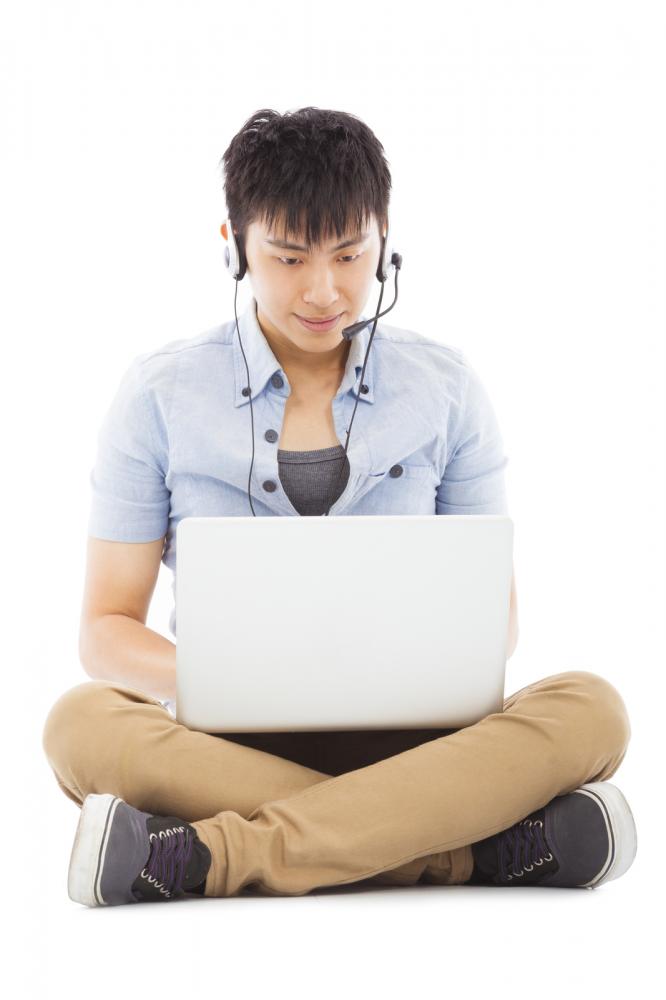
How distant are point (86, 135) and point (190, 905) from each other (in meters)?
2.13

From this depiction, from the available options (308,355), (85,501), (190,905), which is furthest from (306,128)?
(85,501)

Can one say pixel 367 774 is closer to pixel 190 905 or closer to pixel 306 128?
pixel 190 905

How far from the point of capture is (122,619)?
6.92 feet

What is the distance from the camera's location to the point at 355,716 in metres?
1.66

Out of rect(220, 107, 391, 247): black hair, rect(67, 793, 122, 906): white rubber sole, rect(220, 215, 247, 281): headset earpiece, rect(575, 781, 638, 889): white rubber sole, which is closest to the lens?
rect(67, 793, 122, 906): white rubber sole

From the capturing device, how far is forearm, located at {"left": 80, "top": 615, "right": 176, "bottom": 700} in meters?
1.99

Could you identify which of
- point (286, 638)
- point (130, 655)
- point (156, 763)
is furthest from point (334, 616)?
point (130, 655)

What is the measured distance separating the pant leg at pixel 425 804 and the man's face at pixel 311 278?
68cm

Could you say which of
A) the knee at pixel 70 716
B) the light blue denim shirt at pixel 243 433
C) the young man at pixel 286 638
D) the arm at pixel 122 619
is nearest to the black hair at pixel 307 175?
the young man at pixel 286 638

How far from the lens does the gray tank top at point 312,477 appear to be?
7.00 feet

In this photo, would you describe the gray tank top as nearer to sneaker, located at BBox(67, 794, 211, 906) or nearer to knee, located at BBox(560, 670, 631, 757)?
knee, located at BBox(560, 670, 631, 757)

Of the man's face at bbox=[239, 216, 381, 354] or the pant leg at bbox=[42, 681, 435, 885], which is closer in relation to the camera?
the pant leg at bbox=[42, 681, 435, 885]

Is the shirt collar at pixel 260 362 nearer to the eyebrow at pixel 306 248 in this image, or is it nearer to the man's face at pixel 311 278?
the man's face at pixel 311 278

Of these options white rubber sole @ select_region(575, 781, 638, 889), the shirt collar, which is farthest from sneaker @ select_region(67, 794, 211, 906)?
the shirt collar
